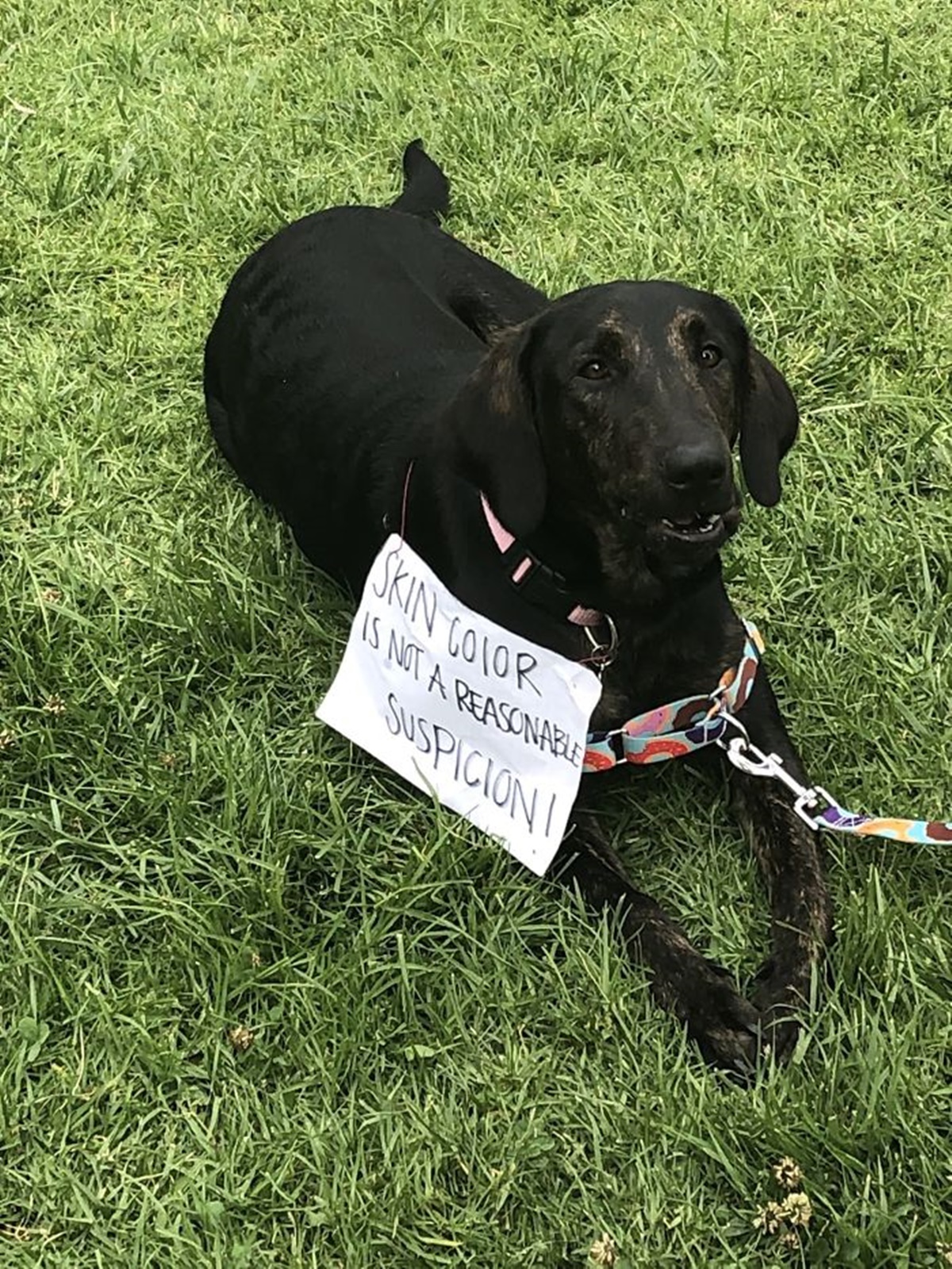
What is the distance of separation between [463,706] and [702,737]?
1.50ft

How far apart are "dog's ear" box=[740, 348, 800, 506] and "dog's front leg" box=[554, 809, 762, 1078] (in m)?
0.71

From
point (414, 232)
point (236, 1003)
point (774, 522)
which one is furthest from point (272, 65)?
point (236, 1003)

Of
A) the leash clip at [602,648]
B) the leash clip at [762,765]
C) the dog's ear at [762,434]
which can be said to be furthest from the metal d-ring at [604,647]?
the dog's ear at [762,434]

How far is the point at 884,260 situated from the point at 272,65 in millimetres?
2333

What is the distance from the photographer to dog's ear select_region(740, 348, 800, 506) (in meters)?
2.59

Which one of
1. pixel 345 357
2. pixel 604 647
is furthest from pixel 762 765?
pixel 345 357

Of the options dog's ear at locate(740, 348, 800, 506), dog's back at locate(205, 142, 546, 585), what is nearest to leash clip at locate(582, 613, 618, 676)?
dog's ear at locate(740, 348, 800, 506)

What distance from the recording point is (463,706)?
265 centimetres

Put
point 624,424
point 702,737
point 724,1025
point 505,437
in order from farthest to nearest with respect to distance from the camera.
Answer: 1. point 702,737
2. point 505,437
3. point 624,424
4. point 724,1025

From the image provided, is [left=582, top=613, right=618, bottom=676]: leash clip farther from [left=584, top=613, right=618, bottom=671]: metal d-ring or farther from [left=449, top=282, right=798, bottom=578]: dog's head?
[left=449, top=282, right=798, bottom=578]: dog's head

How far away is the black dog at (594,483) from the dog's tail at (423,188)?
3.06 ft

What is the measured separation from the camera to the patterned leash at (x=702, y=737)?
98.7 inches

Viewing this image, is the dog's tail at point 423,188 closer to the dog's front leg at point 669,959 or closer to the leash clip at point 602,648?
the leash clip at point 602,648

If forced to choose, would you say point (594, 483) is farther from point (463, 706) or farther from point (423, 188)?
point (423, 188)
